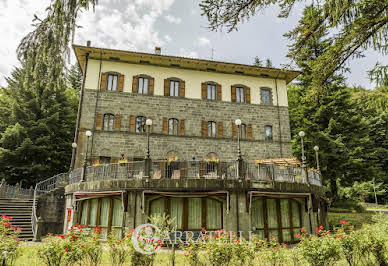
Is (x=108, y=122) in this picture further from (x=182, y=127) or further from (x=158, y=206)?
(x=158, y=206)

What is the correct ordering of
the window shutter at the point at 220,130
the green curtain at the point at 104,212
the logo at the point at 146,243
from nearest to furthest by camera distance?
the logo at the point at 146,243 → the green curtain at the point at 104,212 → the window shutter at the point at 220,130

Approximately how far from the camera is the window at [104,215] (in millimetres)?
13289

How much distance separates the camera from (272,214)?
13547 millimetres

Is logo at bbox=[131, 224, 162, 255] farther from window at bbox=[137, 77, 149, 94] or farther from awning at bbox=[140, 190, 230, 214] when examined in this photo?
window at bbox=[137, 77, 149, 94]

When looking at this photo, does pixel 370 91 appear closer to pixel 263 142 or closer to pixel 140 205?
pixel 140 205

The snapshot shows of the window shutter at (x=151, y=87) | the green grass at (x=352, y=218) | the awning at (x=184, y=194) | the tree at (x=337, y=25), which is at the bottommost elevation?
the green grass at (x=352, y=218)

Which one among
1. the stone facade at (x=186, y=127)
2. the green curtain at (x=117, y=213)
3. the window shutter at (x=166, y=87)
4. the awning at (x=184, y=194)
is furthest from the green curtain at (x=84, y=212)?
the window shutter at (x=166, y=87)

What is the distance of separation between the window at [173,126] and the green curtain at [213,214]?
1079cm

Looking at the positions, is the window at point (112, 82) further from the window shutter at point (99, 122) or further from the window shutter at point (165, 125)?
the window shutter at point (165, 125)

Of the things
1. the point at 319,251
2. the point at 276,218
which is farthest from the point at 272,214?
the point at 319,251

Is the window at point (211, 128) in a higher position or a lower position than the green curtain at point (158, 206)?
higher

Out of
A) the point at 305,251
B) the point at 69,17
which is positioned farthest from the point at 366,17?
the point at 69,17

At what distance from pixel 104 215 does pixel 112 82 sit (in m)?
12.5

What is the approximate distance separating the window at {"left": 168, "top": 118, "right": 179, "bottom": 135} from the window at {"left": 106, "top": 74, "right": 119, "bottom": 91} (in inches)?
206
